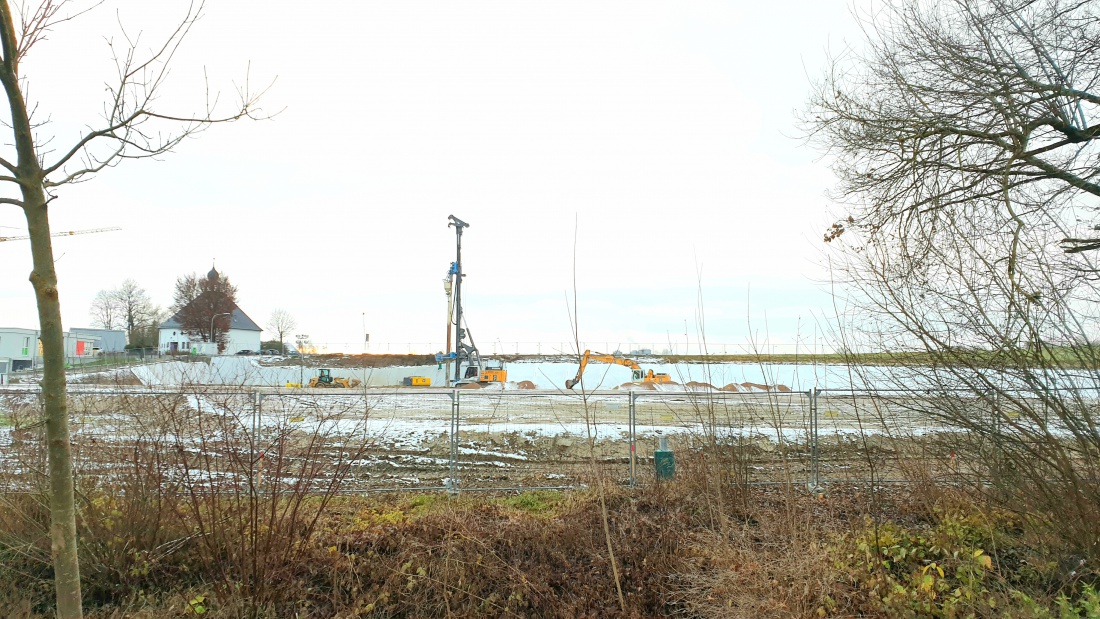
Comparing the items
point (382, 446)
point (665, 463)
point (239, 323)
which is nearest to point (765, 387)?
point (665, 463)

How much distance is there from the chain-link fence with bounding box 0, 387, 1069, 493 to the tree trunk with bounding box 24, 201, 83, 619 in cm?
154

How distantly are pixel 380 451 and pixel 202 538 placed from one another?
6422mm

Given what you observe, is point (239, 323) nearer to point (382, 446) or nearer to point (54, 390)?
point (382, 446)

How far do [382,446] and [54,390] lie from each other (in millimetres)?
8122

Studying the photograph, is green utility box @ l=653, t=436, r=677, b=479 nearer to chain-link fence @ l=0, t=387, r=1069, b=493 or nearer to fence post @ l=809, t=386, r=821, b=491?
chain-link fence @ l=0, t=387, r=1069, b=493

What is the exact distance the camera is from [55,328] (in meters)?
3.22

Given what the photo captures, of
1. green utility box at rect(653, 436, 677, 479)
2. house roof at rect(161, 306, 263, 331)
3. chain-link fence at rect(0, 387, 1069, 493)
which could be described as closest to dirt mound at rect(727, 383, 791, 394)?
chain-link fence at rect(0, 387, 1069, 493)

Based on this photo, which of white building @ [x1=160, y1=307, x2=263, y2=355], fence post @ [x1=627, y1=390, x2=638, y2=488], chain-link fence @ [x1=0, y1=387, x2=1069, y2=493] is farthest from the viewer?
white building @ [x1=160, y1=307, x2=263, y2=355]

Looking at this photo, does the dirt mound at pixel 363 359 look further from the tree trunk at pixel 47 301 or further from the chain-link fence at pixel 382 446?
the tree trunk at pixel 47 301

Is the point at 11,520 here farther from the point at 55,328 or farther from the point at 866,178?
the point at 866,178

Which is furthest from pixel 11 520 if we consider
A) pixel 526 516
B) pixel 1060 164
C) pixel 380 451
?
pixel 1060 164

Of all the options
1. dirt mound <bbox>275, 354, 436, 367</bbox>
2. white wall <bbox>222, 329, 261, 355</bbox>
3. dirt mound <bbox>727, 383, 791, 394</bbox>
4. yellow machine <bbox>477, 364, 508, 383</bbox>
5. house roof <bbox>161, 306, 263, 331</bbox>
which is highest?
house roof <bbox>161, 306, 263, 331</bbox>

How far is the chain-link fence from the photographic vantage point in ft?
17.2

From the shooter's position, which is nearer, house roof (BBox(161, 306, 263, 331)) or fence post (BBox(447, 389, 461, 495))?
fence post (BBox(447, 389, 461, 495))
